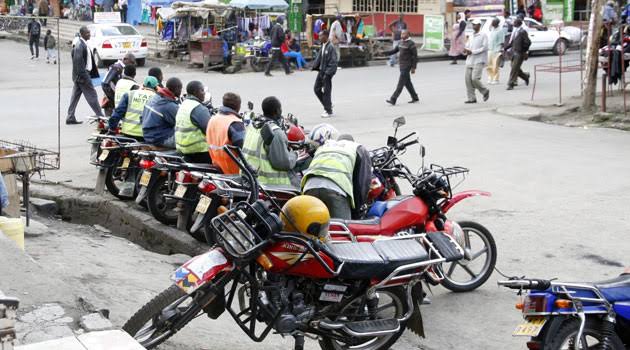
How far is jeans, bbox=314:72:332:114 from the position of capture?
1792 centimetres

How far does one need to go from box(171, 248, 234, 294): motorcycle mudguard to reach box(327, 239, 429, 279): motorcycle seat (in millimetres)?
735

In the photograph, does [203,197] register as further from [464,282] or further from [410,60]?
[410,60]

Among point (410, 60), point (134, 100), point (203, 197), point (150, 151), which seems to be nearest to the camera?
point (203, 197)

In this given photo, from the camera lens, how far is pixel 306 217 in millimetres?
5887

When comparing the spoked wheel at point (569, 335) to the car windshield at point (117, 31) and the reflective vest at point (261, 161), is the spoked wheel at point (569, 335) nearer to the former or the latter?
the reflective vest at point (261, 161)

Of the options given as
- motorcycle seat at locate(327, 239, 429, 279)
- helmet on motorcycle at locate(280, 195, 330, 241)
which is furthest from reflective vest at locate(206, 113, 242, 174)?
helmet on motorcycle at locate(280, 195, 330, 241)

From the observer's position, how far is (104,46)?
97.2 feet

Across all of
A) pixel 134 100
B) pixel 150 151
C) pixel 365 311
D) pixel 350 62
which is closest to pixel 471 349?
pixel 365 311

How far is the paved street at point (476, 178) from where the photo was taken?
7.18 m

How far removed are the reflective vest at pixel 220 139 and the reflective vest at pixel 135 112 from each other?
1.89 metres

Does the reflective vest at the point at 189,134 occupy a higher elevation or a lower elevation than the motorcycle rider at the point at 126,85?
lower

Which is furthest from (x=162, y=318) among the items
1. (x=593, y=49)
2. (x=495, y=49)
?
(x=495, y=49)

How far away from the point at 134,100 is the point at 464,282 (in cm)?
499

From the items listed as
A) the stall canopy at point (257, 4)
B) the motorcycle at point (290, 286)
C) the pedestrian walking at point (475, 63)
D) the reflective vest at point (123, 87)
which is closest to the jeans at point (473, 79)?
the pedestrian walking at point (475, 63)
